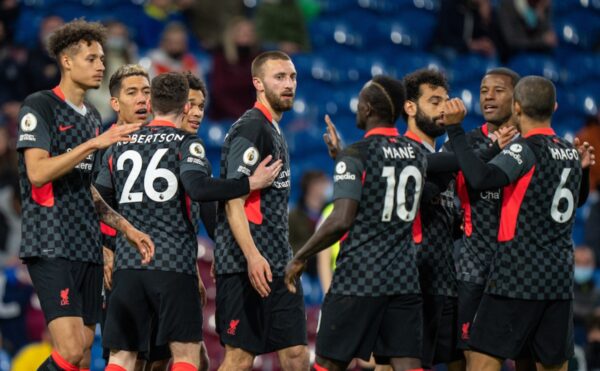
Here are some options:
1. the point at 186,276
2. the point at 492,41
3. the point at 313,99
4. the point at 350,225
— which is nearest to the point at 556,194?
the point at 350,225

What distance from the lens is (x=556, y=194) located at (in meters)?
7.35

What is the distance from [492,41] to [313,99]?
9.08 ft

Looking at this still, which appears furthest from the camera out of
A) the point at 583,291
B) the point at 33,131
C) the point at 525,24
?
the point at 525,24

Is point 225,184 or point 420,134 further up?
point 420,134

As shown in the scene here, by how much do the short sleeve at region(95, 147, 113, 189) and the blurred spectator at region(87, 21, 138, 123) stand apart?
4979 mm

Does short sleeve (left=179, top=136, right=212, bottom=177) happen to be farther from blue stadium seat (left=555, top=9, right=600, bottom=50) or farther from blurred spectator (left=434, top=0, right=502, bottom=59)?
blue stadium seat (left=555, top=9, right=600, bottom=50)

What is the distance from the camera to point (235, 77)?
43.8 ft

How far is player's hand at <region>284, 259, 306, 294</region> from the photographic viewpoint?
23.2 feet

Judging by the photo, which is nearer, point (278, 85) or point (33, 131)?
point (33, 131)

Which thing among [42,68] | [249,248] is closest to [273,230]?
[249,248]

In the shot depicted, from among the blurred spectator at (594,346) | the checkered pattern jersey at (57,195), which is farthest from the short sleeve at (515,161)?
the blurred spectator at (594,346)

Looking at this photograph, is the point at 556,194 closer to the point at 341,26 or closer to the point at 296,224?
the point at 296,224

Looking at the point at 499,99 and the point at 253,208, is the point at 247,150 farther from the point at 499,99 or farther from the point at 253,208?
the point at 499,99

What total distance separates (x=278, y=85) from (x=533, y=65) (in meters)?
8.01
